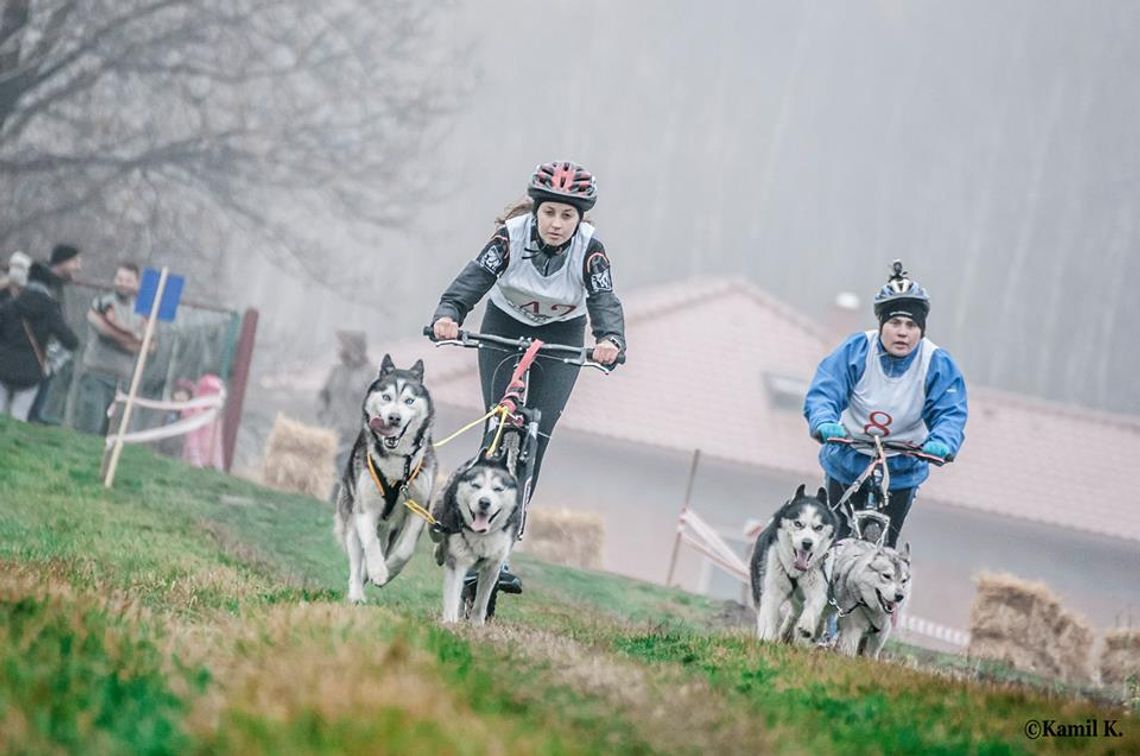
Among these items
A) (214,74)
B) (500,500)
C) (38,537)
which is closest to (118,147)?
(214,74)

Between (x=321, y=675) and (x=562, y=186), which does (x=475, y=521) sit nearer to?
(x=562, y=186)

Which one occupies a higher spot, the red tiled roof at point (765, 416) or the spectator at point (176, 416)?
the red tiled roof at point (765, 416)

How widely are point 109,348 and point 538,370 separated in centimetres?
1015

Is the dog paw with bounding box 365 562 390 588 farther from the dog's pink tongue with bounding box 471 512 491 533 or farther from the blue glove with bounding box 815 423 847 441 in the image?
the blue glove with bounding box 815 423 847 441

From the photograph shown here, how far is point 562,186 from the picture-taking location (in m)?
7.31

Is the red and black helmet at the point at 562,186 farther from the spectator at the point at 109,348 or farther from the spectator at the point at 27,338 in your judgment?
the spectator at the point at 109,348

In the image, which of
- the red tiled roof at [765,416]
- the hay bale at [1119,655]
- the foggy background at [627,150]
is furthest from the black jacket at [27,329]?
the red tiled roof at [765,416]

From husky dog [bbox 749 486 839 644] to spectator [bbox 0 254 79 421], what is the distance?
988 cm

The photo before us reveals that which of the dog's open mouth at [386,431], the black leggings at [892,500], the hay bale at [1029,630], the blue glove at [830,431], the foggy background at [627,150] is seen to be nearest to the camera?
the dog's open mouth at [386,431]

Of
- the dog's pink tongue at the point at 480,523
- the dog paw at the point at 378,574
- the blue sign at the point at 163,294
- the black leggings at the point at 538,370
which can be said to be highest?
the blue sign at the point at 163,294

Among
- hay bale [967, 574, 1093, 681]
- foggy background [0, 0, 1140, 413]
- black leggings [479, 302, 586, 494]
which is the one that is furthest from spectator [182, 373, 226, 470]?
black leggings [479, 302, 586, 494]

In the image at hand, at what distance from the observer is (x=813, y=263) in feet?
239

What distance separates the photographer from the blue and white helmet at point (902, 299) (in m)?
7.75

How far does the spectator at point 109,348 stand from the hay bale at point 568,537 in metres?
5.32
